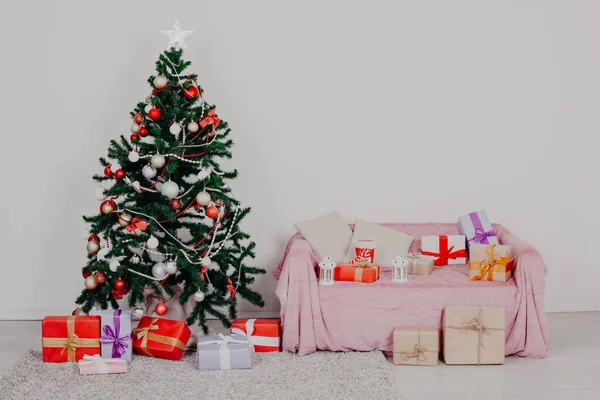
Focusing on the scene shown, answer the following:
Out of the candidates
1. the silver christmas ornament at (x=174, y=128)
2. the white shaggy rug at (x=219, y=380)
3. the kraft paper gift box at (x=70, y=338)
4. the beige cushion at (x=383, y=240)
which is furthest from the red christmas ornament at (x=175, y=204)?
the beige cushion at (x=383, y=240)

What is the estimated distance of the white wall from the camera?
4734mm

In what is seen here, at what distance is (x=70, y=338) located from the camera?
3879mm

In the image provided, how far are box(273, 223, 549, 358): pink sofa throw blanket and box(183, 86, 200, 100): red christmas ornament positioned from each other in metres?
1.02

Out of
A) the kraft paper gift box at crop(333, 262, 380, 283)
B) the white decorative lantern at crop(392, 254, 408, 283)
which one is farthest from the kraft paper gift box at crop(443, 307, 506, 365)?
the kraft paper gift box at crop(333, 262, 380, 283)

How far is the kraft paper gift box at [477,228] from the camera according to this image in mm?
4539

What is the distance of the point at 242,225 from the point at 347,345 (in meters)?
1.19

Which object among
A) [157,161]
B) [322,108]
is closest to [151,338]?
[157,161]

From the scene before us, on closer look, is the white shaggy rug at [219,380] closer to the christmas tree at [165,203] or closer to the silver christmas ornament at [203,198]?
the christmas tree at [165,203]

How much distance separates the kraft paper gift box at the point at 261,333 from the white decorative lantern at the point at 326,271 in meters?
0.34

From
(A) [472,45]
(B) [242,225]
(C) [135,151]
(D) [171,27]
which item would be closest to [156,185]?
(C) [135,151]

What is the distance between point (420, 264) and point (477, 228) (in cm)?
53

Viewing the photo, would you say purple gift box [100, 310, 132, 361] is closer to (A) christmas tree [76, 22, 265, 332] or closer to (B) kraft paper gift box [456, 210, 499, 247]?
(A) christmas tree [76, 22, 265, 332]

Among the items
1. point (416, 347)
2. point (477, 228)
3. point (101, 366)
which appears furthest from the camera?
point (477, 228)

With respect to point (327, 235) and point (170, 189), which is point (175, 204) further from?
point (327, 235)
